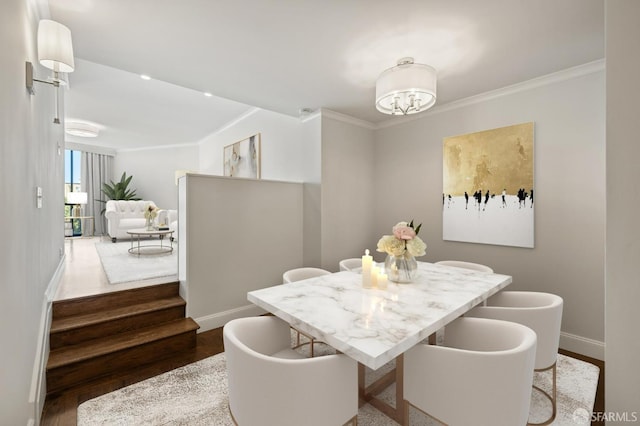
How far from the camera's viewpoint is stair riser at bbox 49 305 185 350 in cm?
221

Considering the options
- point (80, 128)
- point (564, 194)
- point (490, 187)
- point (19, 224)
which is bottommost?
point (19, 224)

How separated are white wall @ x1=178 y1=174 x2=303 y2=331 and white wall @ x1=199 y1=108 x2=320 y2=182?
1.17 feet

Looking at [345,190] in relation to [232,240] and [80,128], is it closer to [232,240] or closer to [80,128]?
[232,240]

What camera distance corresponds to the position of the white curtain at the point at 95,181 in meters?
7.66

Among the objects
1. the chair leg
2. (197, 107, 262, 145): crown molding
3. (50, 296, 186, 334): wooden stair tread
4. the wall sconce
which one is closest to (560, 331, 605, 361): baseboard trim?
the chair leg

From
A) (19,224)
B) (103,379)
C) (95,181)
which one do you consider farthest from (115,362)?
(95,181)

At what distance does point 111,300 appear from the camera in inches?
104

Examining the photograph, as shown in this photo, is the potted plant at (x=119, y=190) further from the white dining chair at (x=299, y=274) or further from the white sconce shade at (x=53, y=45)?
the white dining chair at (x=299, y=274)

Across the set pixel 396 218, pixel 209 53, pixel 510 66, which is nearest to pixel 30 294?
pixel 209 53

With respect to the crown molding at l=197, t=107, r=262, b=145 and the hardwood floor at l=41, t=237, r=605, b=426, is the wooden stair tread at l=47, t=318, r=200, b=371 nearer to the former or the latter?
the hardwood floor at l=41, t=237, r=605, b=426

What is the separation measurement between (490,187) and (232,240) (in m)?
2.92

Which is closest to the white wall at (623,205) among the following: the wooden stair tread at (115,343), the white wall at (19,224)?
the white wall at (19,224)

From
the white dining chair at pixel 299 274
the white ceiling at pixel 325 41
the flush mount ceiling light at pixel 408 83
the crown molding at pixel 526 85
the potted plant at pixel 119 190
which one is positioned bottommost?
the white dining chair at pixel 299 274

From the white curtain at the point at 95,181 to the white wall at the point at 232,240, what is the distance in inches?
263
